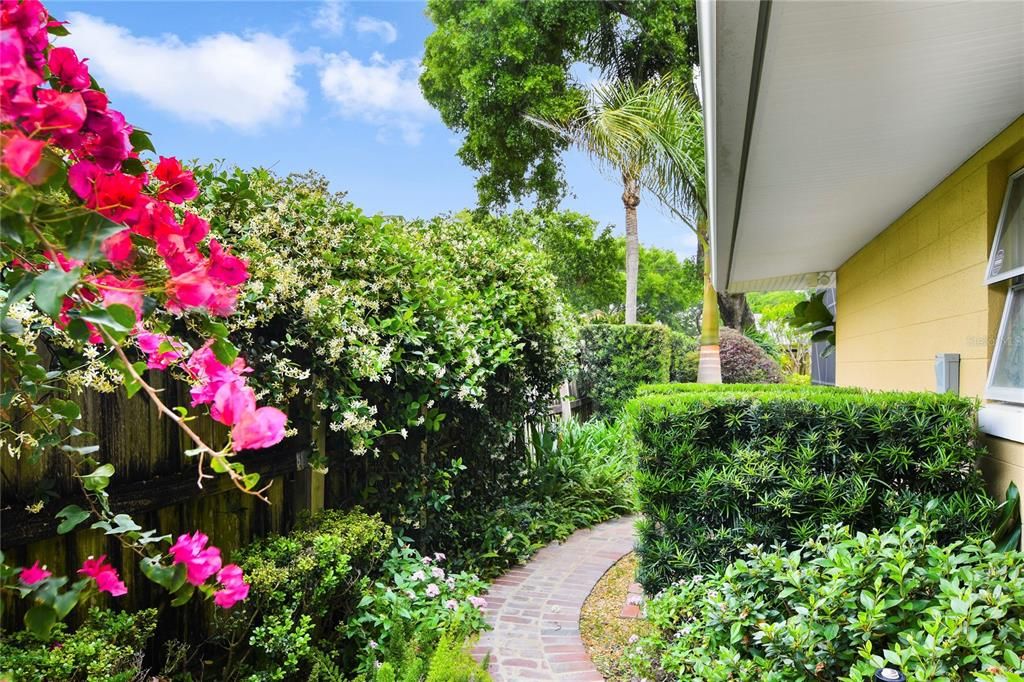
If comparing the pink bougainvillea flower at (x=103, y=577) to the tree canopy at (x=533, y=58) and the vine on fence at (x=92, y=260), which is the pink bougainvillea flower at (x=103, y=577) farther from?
the tree canopy at (x=533, y=58)

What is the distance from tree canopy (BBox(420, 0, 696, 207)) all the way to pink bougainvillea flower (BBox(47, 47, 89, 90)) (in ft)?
52.2

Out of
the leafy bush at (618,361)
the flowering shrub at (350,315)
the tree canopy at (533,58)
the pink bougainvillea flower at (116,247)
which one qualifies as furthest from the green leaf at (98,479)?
the tree canopy at (533,58)

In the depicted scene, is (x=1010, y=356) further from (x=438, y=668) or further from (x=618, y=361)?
(x=618, y=361)

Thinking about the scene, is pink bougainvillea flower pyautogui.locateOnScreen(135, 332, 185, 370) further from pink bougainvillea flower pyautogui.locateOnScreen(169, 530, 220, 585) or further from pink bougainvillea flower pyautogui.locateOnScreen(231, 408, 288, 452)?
pink bougainvillea flower pyautogui.locateOnScreen(231, 408, 288, 452)

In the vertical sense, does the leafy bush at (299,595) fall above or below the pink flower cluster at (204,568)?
below

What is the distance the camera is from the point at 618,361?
10.6 meters

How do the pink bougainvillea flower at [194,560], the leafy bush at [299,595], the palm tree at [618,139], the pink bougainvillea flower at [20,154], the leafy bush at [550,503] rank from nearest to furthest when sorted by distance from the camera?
the pink bougainvillea flower at [20,154], the pink bougainvillea flower at [194,560], the leafy bush at [299,595], the leafy bush at [550,503], the palm tree at [618,139]

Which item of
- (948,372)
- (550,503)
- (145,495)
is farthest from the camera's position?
(550,503)

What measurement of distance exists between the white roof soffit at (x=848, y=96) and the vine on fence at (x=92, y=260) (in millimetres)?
1509

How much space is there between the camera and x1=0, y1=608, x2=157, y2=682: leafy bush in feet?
6.07

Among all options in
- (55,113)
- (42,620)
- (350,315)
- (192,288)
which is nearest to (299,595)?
(350,315)

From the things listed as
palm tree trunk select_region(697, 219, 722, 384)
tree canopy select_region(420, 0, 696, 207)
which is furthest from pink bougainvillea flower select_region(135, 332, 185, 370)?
tree canopy select_region(420, 0, 696, 207)

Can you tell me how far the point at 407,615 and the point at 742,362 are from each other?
40.1ft

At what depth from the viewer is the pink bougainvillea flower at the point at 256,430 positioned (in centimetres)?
85
